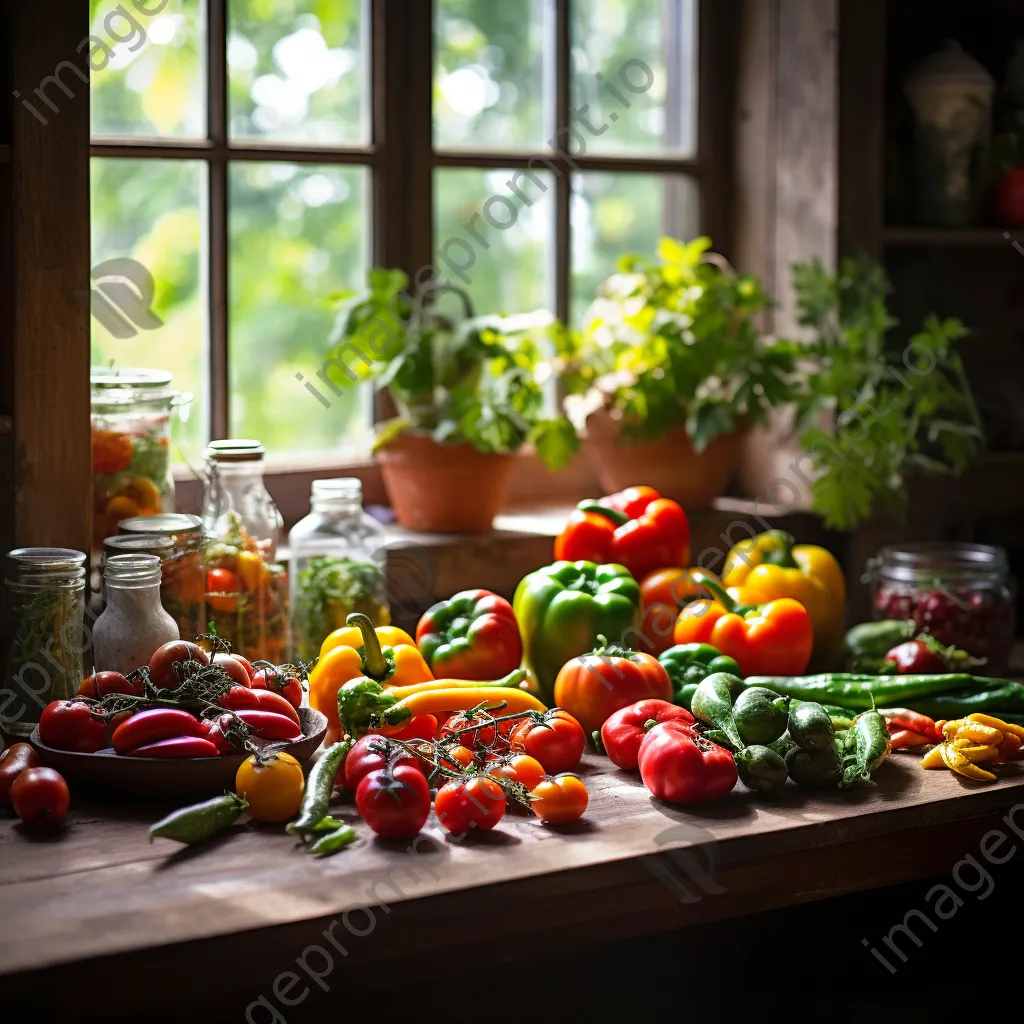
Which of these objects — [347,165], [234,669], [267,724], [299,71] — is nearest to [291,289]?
[347,165]

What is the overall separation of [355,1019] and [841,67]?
1745 millimetres

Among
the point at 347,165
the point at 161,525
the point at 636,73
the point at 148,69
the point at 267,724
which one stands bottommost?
the point at 267,724

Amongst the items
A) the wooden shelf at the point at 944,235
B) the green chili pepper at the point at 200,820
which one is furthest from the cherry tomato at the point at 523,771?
the wooden shelf at the point at 944,235

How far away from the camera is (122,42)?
2061 millimetres

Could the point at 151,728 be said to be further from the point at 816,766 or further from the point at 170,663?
the point at 816,766

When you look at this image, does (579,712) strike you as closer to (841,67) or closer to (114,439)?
(114,439)

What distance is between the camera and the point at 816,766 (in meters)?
1.54

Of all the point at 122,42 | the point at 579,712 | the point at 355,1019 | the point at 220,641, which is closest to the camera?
the point at 220,641

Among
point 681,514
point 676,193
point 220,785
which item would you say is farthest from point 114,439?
point 676,193

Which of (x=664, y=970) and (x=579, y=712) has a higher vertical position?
(x=579, y=712)

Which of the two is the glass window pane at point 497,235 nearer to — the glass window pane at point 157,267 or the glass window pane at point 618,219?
the glass window pane at point 618,219

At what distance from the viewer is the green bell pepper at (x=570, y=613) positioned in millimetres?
1834

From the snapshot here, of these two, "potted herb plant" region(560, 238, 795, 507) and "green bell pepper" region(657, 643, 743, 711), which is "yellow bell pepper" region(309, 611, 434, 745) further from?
"potted herb plant" region(560, 238, 795, 507)

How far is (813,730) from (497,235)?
3.96ft
